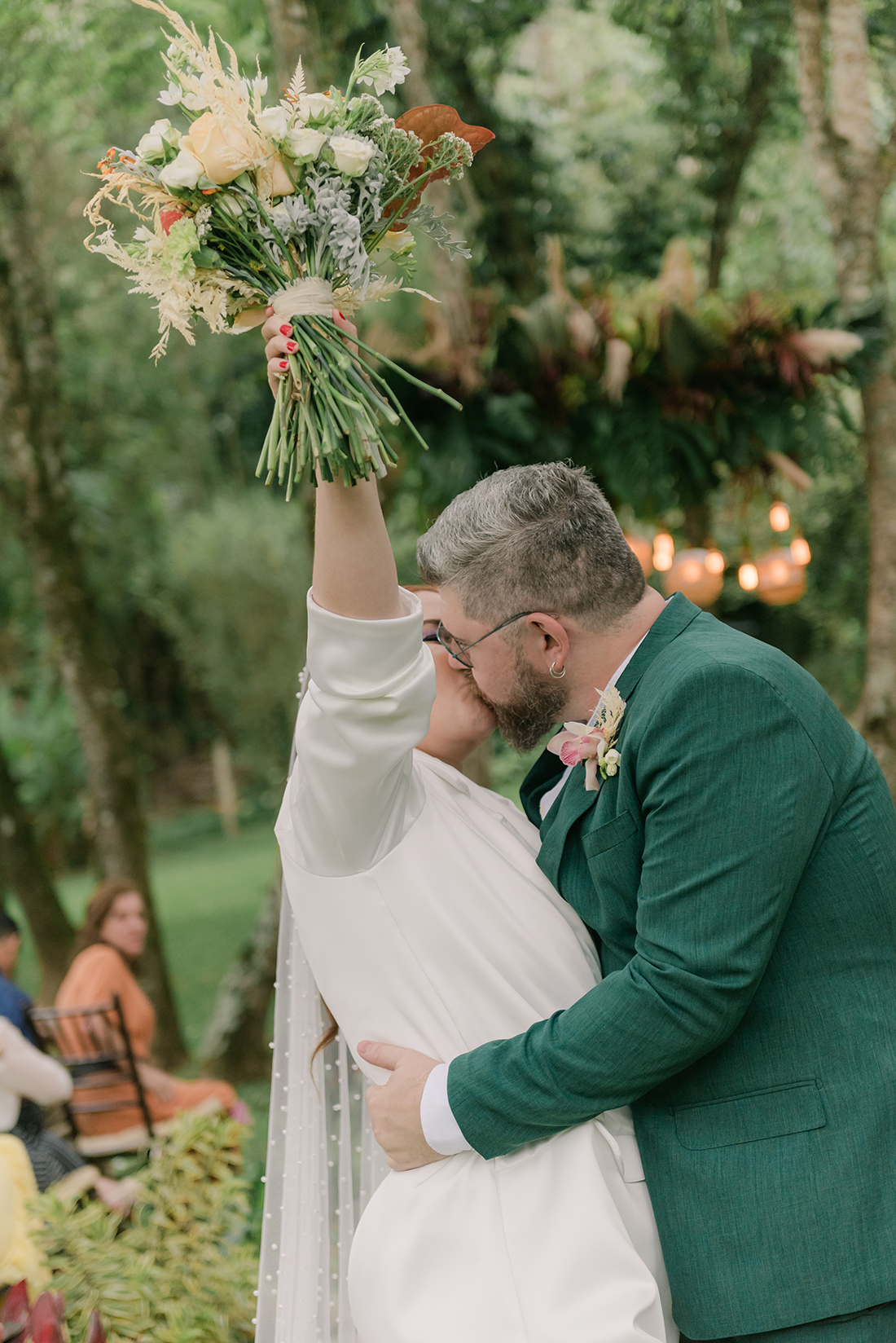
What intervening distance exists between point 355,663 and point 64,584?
6.45 meters

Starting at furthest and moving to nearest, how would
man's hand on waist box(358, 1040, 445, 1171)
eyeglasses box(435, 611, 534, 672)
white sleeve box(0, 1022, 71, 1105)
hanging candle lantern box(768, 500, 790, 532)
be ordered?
hanging candle lantern box(768, 500, 790, 532), white sleeve box(0, 1022, 71, 1105), eyeglasses box(435, 611, 534, 672), man's hand on waist box(358, 1040, 445, 1171)

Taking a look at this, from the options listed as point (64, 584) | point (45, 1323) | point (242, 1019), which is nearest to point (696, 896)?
point (45, 1323)

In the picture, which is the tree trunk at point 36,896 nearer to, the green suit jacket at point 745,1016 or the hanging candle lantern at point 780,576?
the hanging candle lantern at point 780,576

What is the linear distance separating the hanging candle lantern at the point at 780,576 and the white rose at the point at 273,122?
5214 millimetres

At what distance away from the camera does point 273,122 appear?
4.60ft

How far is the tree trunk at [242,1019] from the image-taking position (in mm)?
7172

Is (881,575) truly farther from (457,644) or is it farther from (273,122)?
(273,122)

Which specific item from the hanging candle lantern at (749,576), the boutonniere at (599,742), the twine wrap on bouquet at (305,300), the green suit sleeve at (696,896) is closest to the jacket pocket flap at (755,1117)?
the green suit sleeve at (696,896)

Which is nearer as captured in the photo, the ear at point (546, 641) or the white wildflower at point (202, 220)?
the white wildflower at point (202, 220)

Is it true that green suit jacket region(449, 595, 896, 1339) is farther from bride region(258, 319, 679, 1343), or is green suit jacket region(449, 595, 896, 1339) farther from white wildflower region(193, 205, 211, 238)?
white wildflower region(193, 205, 211, 238)

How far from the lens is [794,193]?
31.0 ft

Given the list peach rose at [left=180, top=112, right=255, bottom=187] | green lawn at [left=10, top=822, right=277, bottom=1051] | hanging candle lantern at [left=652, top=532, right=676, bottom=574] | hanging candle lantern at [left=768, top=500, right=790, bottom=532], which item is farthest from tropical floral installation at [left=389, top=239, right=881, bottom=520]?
green lawn at [left=10, top=822, right=277, bottom=1051]

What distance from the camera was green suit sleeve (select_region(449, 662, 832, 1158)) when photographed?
1.51 meters

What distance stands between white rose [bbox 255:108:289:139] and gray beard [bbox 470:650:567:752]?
2.73 ft
